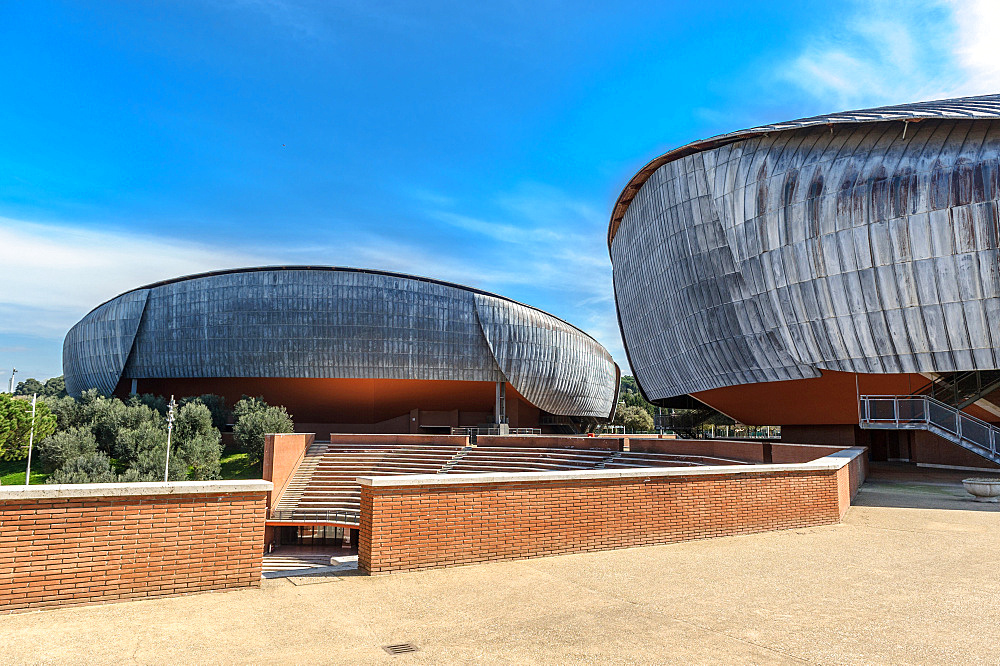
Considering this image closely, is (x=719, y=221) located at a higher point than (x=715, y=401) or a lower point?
higher

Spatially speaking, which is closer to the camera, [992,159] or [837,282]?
[992,159]

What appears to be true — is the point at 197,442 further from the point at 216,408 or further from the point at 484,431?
the point at 484,431

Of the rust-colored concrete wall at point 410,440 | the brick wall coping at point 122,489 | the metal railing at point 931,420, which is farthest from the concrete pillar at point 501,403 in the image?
the brick wall coping at point 122,489

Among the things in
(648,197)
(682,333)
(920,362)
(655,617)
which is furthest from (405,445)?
(655,617)

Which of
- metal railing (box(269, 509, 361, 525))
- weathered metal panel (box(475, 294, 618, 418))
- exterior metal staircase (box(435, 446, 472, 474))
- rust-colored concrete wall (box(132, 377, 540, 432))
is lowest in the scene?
metal railing (box(269, 509, 361, 525))

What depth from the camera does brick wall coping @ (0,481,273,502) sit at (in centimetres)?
618

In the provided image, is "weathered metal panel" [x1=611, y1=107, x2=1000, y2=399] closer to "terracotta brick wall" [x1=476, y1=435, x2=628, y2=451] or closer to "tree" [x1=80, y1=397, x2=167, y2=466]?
"terracotta brick wall" [x1=476, y1=435, x2=628, y2=451]

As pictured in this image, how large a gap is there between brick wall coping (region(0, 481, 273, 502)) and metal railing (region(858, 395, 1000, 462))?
72.9 feet

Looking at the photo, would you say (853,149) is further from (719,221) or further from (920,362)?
(920,362)

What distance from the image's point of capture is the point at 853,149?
80.5 ft

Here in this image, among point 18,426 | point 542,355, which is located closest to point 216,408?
point 18,426

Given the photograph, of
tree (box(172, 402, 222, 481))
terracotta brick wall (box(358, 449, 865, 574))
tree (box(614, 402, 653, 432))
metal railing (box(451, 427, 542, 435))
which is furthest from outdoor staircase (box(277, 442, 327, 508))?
tree (box(614, 402, 653, 432))

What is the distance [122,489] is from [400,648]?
348cm

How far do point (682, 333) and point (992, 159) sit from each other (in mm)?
15469
